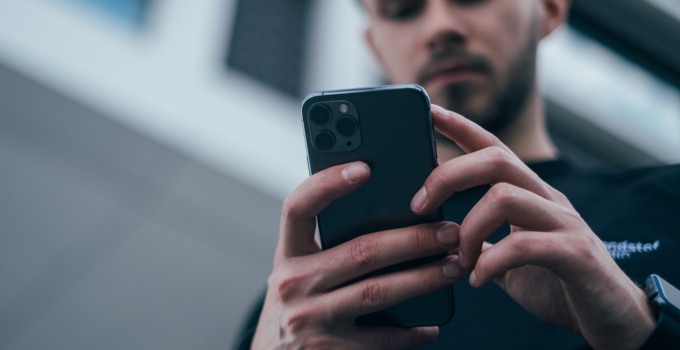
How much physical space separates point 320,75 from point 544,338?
1.96 metres

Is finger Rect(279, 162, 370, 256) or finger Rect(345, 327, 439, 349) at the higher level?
finger Rect(279, 162, 370, 256)

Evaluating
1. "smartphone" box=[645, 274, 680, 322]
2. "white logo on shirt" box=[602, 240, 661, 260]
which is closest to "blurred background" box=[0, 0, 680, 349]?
"white logo on shirt" box=[602, 240, 661, 260]

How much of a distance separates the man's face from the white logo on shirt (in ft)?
0.97

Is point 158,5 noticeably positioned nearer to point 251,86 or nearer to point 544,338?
point 251,86

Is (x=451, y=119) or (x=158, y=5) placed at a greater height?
(x=451, y=119)

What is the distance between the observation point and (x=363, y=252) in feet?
1.48

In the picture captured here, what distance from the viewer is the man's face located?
84cm

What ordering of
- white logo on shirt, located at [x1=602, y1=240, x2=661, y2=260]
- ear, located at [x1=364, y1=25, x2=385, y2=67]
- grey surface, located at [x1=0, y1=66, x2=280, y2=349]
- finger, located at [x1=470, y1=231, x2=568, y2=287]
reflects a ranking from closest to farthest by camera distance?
finger, located at [x1=470, y1=231, x2=568, y2=287], white logo on shirt, located at [x1=602, y1=240, x2=661, y2=260], ear, located at [x1=364, y1=25, x2=385, y2=67], grey surface, located at [x1=0, y1=66, x2=280, y2=349]

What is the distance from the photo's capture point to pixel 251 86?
2.17 metres

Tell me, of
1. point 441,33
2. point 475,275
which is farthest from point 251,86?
point 475,275

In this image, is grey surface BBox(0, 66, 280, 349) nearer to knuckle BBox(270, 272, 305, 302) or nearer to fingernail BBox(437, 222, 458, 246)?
knuckle BBox(270, 272, 305, 302)

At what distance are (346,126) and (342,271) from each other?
0.13m

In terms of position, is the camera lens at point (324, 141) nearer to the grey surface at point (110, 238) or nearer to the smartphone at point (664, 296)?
the smartphone at point (664, 296)

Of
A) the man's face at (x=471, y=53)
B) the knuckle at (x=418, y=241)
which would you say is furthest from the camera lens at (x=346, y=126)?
the man's face at (x=471, y=53)
